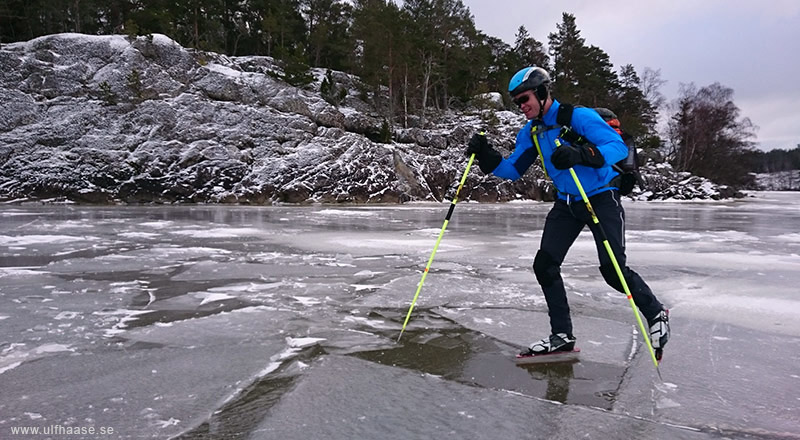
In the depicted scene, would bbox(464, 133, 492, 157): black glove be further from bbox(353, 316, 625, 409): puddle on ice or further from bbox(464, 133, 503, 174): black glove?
bbox(353, 316, 625, 409): puddle on ice

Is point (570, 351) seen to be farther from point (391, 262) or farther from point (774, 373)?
point (391, 262)

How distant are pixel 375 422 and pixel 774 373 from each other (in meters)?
2.52

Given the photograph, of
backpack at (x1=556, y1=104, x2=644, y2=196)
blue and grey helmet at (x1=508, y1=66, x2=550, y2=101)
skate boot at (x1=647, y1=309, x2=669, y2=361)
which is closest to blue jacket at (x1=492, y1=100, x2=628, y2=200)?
backpack at (x1=556, y1=104, x2=644, y2=196)

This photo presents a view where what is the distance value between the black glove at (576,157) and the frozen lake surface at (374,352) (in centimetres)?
131

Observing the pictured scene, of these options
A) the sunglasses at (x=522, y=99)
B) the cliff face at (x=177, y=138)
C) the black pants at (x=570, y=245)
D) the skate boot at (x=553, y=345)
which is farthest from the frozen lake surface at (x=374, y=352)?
the cliff face at (x=177, y=138)

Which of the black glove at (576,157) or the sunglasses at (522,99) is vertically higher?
the sunglasses at (522,99)

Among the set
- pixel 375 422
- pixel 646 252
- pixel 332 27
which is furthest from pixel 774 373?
pixel 332 27

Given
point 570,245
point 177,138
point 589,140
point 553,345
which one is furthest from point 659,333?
point 177,138

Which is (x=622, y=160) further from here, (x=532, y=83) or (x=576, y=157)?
(x=532, y=83)

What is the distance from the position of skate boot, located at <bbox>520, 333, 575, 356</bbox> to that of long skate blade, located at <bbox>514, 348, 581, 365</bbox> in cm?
2

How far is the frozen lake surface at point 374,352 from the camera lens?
7.10ft

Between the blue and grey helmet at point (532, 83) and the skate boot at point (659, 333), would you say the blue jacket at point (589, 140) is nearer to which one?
the blue and grey helmet at point (532, 83)

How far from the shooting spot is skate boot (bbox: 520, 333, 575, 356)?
3.04m

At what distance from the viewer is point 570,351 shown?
3141mm
